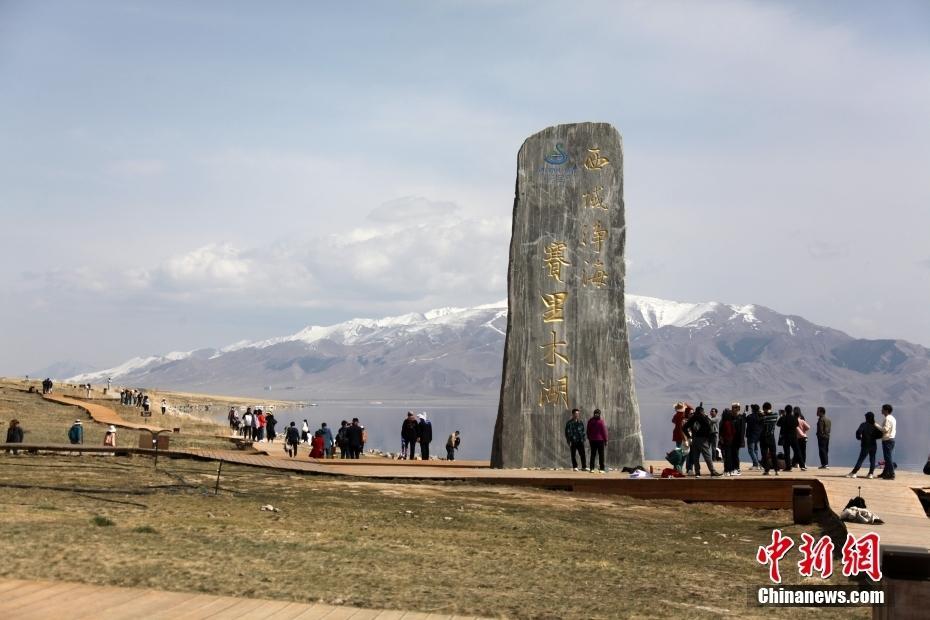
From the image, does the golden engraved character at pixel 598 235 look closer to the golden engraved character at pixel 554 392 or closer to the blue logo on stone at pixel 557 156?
the blue logo on stone at pixel 557 156

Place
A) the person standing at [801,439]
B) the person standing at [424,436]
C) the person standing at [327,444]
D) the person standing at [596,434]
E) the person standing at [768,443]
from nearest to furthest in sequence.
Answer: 1. the person standing at [768,443]
2. the person standing at [596,434]
3. the person standing at [801,439]
4. the person standing at [424,436]
5. the person standing at [327,444]

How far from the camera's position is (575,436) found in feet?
68.6

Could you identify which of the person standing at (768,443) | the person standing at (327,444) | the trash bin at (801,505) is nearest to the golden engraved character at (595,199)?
the person standing at (768,443)

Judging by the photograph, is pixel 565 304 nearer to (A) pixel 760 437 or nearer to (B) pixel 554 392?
(B) pixel 554 392

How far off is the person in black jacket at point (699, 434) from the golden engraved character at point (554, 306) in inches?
169

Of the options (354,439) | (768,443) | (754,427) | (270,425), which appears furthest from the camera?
(270,425)

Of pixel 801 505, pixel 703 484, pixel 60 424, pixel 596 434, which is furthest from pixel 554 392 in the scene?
pixel 60 424

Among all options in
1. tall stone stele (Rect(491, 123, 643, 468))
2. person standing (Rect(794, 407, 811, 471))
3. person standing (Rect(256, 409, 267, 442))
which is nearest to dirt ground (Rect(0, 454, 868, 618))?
person standing (Rect(794, 407, 811, 471))

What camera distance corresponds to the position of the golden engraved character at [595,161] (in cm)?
2334

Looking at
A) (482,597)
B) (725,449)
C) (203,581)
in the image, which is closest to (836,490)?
(725,449)

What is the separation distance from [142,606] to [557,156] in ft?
57.8

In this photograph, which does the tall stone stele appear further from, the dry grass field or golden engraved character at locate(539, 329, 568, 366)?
the dry grass field

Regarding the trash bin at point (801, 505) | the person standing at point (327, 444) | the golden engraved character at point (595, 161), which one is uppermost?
the golden engraved character at point (595, 161)

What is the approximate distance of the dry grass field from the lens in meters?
8.25
